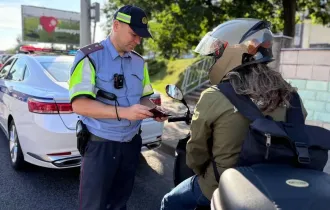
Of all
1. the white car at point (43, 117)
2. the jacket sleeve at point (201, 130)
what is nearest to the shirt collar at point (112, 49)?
the jacket sleeve at point (201, 130)

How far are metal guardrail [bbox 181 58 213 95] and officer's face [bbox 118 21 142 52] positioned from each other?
9.45m

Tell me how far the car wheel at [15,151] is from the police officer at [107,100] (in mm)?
2268

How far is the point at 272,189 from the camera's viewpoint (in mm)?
1163

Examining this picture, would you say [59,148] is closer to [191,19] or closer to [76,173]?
[76,173]

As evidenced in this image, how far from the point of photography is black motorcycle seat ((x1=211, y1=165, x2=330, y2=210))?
1114 millimetres

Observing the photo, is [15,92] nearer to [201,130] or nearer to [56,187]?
[56,187]

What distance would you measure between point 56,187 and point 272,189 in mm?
3135

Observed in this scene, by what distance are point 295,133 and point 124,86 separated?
3.51 ft

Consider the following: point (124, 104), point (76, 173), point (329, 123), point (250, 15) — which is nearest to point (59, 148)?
point (76, 173)

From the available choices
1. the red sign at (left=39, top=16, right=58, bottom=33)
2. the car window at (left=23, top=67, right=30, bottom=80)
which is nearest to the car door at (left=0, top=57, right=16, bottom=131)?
the car window at (left=23, top=67, right=30, bottom=80)

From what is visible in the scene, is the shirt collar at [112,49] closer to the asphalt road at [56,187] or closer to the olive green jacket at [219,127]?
the olive green jacket at [219,127]

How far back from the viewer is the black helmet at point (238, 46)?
169cm

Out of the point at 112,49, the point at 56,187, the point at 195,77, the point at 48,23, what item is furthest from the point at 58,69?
the point at 48,23

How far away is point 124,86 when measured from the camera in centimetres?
204
